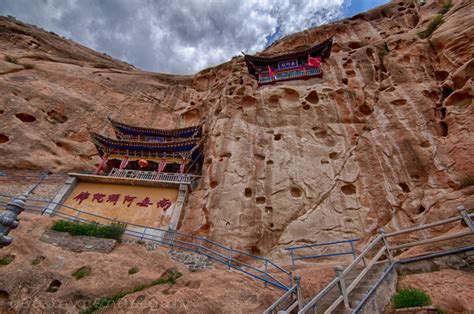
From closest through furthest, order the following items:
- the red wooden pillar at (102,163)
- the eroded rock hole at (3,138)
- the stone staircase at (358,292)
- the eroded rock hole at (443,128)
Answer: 1. the stone staircase at (358,292)
2. the eroded rock hole at (443,128)
3. the eroded rock hole at (3,138)
4. the red wooden pillar at (102,163)

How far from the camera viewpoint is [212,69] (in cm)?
2445

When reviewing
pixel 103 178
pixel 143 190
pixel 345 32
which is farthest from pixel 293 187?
pixel 345 32

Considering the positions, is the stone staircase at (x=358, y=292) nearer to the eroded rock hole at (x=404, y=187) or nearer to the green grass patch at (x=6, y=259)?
the eroded rock hole at (x=404, y=187)

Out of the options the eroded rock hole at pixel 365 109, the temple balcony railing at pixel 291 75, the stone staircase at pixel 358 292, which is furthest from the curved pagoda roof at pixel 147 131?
the stone staircase at pixel 358 292

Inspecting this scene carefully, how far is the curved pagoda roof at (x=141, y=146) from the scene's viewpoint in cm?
1532

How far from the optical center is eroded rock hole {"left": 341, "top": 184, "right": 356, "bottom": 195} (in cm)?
1051

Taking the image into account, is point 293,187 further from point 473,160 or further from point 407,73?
point 407,73

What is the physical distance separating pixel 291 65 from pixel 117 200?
15442 mm

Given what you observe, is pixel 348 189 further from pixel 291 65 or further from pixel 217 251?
pixel 291 65

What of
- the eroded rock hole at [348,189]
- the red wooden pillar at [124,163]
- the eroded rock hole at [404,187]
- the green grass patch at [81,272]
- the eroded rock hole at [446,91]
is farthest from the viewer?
the red wooden pillar at [124,163]

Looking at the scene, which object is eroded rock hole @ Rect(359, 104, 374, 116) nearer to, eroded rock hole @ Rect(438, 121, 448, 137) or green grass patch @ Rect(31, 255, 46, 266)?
eroded rock hole @ Rect(438, 121, 448, 137)

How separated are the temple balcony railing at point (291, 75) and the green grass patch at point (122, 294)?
14.5 m

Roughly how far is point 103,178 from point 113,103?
971 centimetres

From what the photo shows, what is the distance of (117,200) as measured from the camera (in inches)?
497
